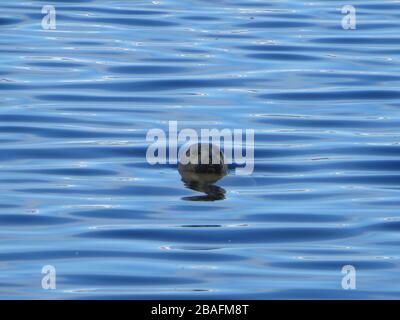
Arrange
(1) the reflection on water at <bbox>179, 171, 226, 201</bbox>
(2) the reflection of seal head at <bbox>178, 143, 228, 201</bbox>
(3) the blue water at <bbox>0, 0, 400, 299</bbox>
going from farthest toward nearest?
1. (2) the reflection of seal head at <bbox>178, 143, 228, 201</bbox>
2. (1) the reflection on water at <bbox>179, 171, 226, 201</bbox>
3. (3) the blue water at <bbox>0, 0, 400, 299</bbox>

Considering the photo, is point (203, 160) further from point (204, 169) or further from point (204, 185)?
point (204, 185)

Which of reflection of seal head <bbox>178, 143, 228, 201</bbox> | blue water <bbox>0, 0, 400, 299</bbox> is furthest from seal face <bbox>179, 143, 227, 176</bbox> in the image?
blue water <bbox>0, 0, 400, 299</bbox>

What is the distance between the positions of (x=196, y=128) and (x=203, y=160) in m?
1.67

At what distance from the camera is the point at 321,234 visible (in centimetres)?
966

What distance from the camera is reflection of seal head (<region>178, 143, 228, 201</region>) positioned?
10.6m

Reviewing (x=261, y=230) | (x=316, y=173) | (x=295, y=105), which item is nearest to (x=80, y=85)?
(x=295, y=105)

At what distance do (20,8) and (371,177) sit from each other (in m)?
7.64

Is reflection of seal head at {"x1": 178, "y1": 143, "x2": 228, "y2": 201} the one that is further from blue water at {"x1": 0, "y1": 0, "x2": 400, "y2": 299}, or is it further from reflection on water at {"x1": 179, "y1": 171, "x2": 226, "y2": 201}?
blue water at {"x1": 0, "y1": 0, "x2": 400, "y2": 299}

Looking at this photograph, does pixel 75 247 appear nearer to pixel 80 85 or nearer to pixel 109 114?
pixel 109 114

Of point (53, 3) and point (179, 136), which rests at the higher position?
point (53, 3)

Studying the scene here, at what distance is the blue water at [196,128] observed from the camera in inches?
353

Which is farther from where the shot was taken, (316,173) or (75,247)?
(316,173)

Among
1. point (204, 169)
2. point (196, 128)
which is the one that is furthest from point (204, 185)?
point (196, 128)

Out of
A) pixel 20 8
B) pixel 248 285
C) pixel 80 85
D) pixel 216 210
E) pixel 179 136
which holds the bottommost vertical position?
pixel 248 285
